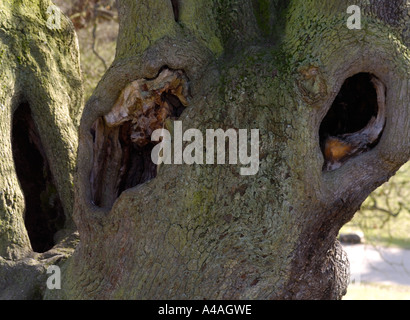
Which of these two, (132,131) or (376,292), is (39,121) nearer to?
(132,131)

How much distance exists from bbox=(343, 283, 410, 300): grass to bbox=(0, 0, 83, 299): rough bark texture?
251 inches

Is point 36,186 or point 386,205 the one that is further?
point 386,205

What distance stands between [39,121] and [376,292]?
7.52m

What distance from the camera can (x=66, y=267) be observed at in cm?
368

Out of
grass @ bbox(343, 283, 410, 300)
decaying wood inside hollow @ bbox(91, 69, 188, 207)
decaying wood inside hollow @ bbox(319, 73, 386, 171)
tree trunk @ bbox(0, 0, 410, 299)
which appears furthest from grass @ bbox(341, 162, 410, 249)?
decaying wood inside hollow @ bbox(91, 69, 188, 207)

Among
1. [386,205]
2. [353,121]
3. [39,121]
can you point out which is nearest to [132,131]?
[39,121]

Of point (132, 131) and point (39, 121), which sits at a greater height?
point (39, 121)

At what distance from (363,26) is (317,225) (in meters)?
1.15

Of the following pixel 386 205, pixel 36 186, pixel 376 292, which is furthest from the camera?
pixel 376 292

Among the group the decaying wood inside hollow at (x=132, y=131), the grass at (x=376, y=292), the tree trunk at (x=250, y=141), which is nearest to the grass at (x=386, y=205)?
the grass at (x=376, y=292)

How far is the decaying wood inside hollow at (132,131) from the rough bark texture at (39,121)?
2.18 feet

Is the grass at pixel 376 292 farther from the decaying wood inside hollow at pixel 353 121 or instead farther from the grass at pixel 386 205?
the decaying wood inside hollow at pixel 353 121

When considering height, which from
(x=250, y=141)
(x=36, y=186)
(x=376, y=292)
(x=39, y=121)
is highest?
(x=39, y=121)

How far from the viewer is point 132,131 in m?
3.64
